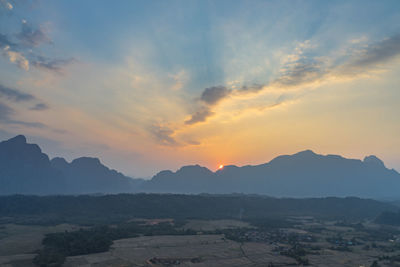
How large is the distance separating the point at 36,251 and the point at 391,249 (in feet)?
377

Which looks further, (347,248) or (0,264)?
(347,248)

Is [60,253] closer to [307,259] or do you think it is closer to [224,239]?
[224,239]

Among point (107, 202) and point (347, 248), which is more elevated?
point (107, 202)

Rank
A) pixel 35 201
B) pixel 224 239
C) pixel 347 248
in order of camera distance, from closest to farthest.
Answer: pixel 347 248
pixel 224 239
pixel 35 201

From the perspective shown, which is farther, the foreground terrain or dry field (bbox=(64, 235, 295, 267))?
the foreground terrain

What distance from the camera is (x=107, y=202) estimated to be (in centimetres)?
19312

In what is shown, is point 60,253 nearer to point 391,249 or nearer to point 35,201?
point 391,249

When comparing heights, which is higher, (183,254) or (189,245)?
(189,245)

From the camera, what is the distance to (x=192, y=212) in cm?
19325

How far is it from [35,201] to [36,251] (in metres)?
122

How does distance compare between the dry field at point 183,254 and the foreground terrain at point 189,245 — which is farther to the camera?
the foreground terrain at point 189,245

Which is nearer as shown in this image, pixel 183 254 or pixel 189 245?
pixel 183 254

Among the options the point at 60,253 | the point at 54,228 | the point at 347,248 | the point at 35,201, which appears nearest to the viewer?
the point at 60,253

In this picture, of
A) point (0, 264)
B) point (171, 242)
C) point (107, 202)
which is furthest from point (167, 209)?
point (0, 264)
